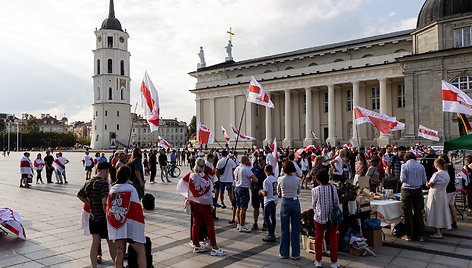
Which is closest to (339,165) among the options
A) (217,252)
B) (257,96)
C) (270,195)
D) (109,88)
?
(257,96)

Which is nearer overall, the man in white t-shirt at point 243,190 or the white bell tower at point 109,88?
the man in white t-shirt at point 243,190

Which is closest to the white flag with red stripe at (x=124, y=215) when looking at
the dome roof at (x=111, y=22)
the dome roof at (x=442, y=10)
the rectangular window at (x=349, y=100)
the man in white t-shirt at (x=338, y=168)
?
the man in white t-shirt at (x=338, y=168)

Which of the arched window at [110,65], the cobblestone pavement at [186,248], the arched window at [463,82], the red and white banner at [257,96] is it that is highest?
the arched window at [110,65]

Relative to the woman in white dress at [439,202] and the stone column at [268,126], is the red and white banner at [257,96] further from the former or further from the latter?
the stone column at [268,126]

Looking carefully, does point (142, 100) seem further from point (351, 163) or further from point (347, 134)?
point (347, 134)

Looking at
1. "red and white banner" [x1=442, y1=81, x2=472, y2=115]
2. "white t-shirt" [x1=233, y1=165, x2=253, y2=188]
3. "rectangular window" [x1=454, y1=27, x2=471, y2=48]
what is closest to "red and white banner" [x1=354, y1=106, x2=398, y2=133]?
"red and white banner" [x1=442, y1=81, x2=472, y2=115]

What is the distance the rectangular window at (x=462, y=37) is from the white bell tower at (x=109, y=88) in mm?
70303

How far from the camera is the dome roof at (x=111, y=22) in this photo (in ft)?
270

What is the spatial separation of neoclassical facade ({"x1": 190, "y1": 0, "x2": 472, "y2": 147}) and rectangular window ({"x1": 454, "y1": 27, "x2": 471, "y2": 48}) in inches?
3.0

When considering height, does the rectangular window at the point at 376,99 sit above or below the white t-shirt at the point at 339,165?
above

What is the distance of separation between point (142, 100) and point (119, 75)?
74.7 m

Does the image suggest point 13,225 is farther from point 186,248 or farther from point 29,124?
point 29,124

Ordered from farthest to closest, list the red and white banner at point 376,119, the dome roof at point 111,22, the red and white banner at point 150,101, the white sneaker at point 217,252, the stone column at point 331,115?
the dome roof at point 111,22 → the stone column at point 331,115 → the red and white banner at point 376,119 → the red and white banner at point 150,101 → the white sneaker at point 217,252

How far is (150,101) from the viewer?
1262 centimetres
